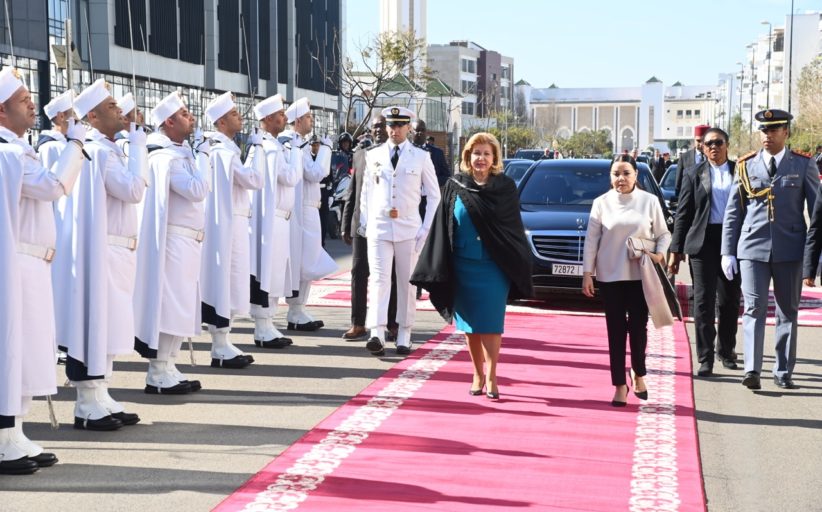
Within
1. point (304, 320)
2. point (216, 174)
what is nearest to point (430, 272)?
point (216, 174)

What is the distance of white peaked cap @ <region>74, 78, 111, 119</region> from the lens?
25.6 feet

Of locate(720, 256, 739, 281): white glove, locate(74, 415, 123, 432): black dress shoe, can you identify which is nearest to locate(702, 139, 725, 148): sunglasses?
locate(720, 256, 739, 281): white glove

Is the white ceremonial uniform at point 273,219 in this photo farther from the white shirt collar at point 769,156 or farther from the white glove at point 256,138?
the white shirt collar at point 769,156

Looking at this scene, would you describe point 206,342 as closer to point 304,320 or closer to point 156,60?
point 304,320

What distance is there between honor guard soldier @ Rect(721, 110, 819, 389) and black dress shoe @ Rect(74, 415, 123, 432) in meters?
4.73

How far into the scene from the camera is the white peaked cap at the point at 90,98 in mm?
7805

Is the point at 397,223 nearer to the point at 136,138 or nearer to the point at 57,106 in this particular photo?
the point at 57,106

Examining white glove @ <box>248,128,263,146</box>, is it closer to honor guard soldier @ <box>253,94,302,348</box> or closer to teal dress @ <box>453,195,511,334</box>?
honor guard soldier @ <box>253,94,302,348</box>

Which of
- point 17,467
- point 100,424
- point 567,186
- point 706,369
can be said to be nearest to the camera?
point 17,467

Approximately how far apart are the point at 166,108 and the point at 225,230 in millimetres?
1614

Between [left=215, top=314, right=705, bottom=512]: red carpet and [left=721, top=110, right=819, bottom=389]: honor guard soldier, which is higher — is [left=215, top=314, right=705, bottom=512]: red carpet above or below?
below

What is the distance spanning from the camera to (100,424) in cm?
784

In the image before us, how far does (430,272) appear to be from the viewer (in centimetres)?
909

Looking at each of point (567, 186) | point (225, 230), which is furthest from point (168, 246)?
point (567, 186)
